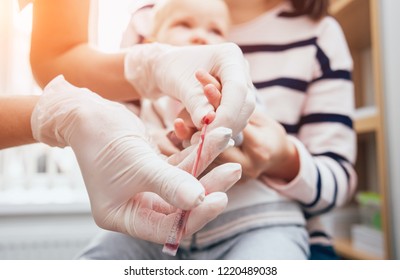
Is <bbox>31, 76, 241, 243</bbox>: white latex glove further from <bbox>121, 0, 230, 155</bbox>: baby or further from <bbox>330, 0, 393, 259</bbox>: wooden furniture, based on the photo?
<bbox>330, 0, 393, 259</bbox>: wooden furniture

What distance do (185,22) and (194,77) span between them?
0.50 ft

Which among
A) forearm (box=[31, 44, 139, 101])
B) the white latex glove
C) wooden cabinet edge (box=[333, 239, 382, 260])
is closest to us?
the white latex glove

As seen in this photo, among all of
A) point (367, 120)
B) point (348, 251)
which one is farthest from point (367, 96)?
point (348, 251)

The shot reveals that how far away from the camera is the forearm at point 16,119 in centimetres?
41

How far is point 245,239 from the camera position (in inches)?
21.1

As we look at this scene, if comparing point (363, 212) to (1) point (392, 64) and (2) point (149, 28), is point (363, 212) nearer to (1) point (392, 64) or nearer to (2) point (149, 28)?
(1) point (392, 64)

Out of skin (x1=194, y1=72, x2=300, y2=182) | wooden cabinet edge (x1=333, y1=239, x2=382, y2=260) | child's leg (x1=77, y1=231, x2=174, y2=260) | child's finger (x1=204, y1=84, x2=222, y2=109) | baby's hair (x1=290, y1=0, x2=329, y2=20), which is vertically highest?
baby's hair (x1=290, y1=0, x2=329, y2=20)

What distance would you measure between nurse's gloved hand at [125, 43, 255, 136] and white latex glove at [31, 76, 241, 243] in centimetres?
4

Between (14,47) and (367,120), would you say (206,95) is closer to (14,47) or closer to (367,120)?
(14,47)

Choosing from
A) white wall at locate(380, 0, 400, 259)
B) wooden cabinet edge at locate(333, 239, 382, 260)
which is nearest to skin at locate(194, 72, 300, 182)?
white wall at locate(380, 0, 400, 259)

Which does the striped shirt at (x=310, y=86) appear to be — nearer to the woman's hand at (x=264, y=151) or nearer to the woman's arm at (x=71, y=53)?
the woman's hand at (x=264, y=151)

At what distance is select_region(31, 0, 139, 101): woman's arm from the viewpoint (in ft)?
1.56
